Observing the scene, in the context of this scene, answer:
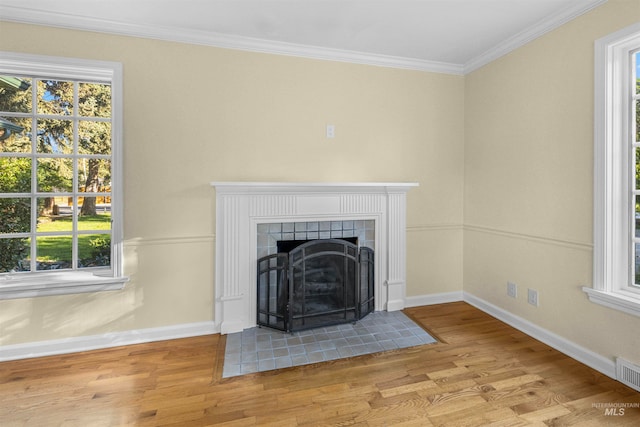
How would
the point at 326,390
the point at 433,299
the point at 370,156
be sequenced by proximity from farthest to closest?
the point at 433,299
the point at 370,156
the point at 326,390

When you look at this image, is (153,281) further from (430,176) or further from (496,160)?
(496,160)

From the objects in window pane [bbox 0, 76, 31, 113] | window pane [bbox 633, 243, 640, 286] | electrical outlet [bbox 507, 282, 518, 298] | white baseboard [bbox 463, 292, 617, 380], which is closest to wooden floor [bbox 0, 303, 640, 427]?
white baseboard [bbox 463, 292, 617, 380]

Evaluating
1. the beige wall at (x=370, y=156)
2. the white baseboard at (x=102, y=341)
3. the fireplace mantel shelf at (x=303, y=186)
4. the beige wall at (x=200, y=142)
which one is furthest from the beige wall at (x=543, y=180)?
the white baseboard at (x=102, y=341)

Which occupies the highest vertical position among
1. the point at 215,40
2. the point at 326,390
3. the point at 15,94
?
the point at 215,40

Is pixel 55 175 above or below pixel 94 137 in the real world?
below

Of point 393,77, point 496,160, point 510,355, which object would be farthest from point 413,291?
point 393,77

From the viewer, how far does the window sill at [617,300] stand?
2.04 metres

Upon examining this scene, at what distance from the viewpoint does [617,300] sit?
2.11m

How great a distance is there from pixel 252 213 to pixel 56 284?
1542mm

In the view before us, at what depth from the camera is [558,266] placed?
2555mm

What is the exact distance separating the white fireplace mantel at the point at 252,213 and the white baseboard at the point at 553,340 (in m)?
1.44

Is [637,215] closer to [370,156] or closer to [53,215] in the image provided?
[370,156]

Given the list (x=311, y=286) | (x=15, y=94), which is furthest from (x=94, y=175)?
(x=311, y=286)

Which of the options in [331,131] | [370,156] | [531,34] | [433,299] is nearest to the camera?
[531,34]
